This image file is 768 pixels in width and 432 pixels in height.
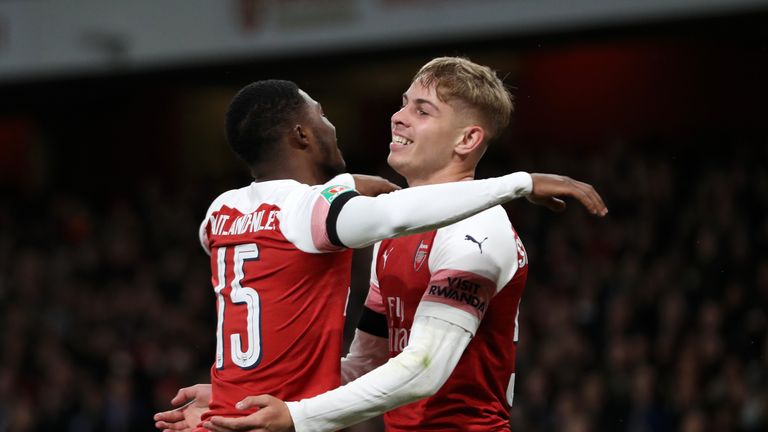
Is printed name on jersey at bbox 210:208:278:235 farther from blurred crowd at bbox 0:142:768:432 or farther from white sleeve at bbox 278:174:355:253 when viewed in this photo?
blurred crowd at bbox 0:142:768:432

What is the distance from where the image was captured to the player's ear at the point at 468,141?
3.54 meters

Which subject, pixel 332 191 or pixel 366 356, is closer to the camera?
pixel 332 191

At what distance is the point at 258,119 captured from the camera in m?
3.42

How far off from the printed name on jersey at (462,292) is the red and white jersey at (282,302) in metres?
0.31

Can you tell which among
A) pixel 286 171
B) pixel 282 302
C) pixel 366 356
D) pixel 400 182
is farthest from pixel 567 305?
pixel 282 302

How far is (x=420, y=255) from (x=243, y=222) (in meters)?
0.54

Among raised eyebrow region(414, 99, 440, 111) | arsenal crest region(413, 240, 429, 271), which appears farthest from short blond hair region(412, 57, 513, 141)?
arsenal crest region(413, 240, 429, 271)

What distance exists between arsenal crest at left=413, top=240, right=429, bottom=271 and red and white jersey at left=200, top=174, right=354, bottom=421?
0.68ft

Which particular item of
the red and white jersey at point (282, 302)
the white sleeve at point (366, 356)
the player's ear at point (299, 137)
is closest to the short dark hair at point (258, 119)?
the player's ear at point (299, 137)

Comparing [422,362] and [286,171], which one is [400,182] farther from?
[422,362]

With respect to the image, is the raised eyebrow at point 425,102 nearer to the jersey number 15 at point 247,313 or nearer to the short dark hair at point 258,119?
the short dark hair at point 258,119

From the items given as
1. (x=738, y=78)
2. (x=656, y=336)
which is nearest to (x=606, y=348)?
(x=656, y=336)

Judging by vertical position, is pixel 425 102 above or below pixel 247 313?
above

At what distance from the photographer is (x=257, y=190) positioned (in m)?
3.41
